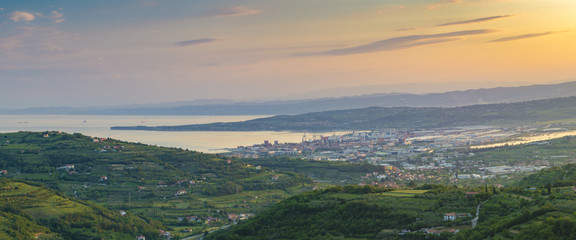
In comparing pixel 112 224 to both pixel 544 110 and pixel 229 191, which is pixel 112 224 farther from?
pixel 544 110

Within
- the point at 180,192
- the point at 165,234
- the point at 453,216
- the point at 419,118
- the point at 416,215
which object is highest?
the point at 419,118

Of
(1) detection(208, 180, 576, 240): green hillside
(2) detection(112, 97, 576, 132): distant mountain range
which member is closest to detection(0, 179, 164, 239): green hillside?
(1) detection(208, 180, 576, 240): green hillside

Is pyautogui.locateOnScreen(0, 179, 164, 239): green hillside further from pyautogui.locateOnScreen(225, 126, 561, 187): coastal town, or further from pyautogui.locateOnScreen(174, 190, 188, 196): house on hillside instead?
pyautogui.locateOnScreen(225, 126, 561, 187): coastal town

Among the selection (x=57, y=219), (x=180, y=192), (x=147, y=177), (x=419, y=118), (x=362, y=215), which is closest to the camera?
(x=362, y=215)

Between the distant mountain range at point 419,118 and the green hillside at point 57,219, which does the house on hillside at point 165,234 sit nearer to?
the green hillside at point 57,219

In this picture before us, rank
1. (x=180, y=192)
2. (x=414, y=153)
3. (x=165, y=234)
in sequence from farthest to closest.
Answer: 1. (x=414, y=153)
2. (x=180, y=192)
3. (x=165, y=234)

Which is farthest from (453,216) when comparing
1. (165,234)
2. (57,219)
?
(57,219)

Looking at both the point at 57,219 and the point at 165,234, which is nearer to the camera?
the point at 57,219

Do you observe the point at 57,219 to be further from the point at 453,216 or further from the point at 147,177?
the point at 453,216

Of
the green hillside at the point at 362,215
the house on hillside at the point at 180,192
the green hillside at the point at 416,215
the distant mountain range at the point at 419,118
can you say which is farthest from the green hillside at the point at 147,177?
the distant mountain range at the point at 419,118
